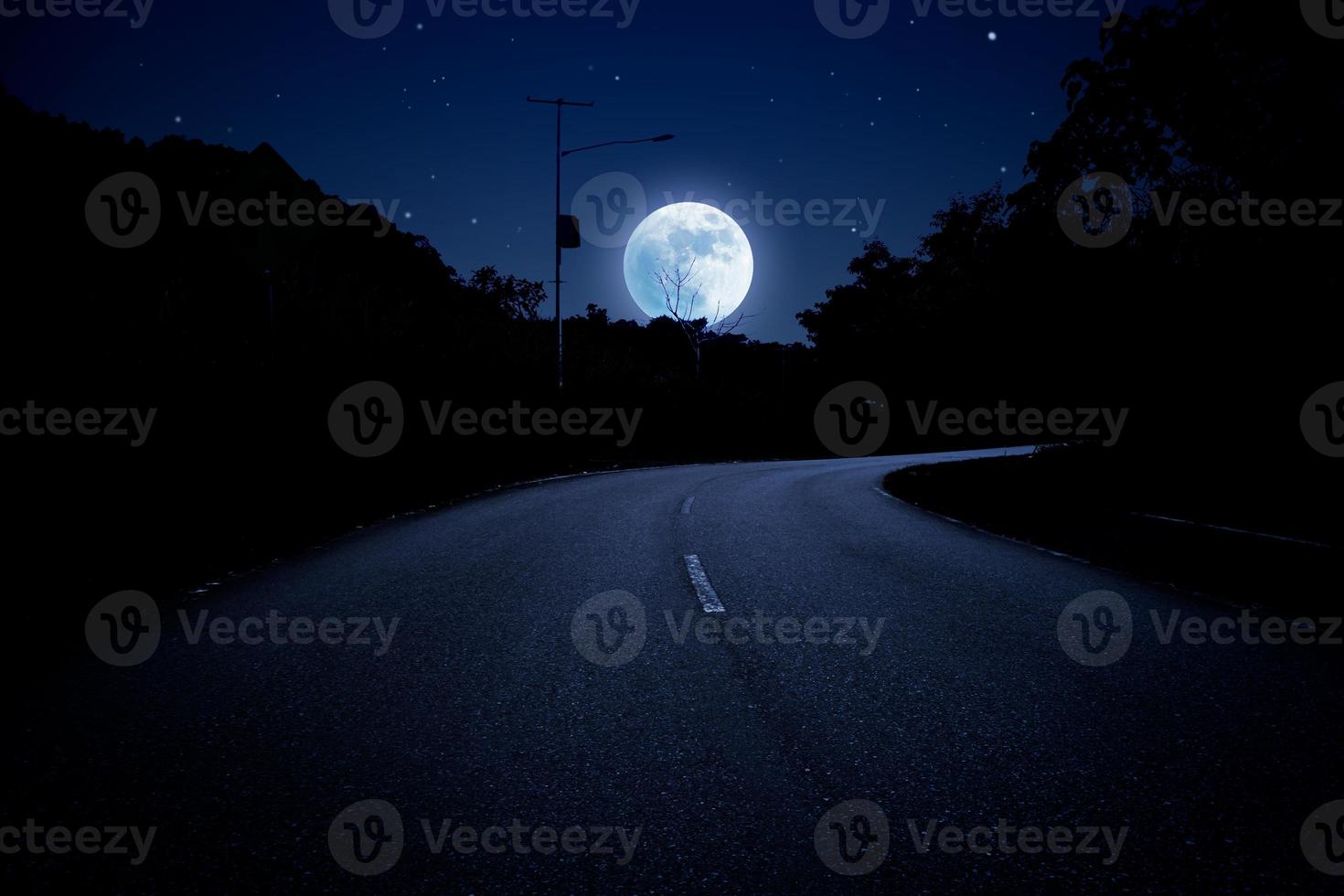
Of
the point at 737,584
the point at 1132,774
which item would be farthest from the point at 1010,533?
the point at 1132,774

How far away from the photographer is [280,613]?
5.62 m

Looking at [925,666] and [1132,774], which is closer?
[1132,774]

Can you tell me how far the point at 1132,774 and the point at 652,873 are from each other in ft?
7.37

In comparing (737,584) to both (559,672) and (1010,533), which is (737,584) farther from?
(1010,533)

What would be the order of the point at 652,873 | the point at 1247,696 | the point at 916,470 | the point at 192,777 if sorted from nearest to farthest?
the point at 652,873
the point at 192,777
the point at 1247,696
the point at 916,470
